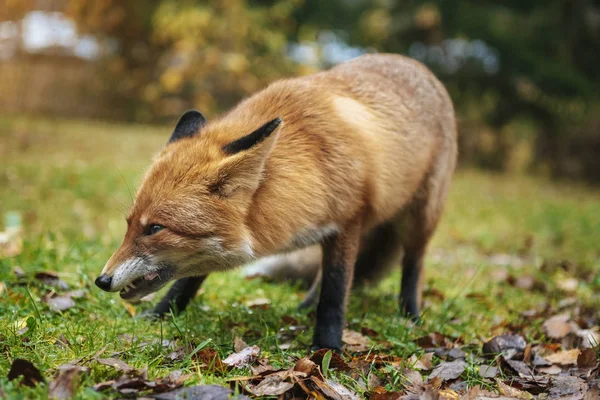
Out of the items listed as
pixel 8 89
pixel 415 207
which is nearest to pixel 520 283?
pixel 415 207

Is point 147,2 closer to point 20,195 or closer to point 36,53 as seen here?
point 36,53

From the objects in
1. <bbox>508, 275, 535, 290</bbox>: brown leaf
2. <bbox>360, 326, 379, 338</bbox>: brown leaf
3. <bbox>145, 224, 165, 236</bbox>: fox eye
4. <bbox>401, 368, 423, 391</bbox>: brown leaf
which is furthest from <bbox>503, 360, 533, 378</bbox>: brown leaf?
<bbox>508, 275, 535, 290</bbox>: brown leaf

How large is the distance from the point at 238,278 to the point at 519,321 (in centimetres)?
223

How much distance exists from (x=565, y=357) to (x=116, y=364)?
2493mm

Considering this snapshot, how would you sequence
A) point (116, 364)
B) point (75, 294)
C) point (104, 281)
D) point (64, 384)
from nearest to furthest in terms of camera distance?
point (64, 384) → point (116, 364) → point (104, 281) → point (75, 294)

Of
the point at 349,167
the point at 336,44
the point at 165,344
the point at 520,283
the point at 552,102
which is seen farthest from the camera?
the point at 336,44

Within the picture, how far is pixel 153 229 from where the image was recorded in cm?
298

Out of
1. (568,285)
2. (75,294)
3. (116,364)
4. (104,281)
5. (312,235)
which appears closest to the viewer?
(116,364)

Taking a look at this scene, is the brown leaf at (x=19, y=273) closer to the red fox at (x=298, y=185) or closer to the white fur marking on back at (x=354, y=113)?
the red fox at (x=298, y=185)

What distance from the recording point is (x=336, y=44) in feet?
55.4

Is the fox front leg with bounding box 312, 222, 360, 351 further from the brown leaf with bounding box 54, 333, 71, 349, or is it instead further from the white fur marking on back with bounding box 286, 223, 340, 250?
the brown leaf with bounding box 54, 333, 71, 349

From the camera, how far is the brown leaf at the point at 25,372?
2.29 meters

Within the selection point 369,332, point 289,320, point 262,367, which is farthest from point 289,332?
point 262,367

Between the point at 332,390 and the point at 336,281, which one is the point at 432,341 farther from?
the point at 332,390
